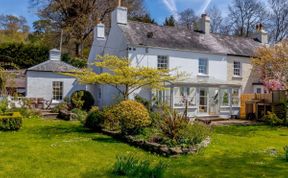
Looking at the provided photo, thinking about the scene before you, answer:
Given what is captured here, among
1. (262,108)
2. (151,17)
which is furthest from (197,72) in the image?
(151,17)

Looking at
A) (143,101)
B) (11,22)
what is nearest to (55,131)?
(143,101)

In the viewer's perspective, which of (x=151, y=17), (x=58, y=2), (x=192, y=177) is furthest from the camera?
(x=151, y=17)

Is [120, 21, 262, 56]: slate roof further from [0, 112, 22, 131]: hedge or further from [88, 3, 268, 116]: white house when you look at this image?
[0, 112, 22, 131]: hedge

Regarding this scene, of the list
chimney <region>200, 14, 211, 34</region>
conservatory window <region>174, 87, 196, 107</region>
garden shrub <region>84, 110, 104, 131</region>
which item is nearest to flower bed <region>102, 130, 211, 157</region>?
garden shrub <region>84, 110, 104, 131</region>

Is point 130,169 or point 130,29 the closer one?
point 130,169

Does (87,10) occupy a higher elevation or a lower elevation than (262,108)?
higher

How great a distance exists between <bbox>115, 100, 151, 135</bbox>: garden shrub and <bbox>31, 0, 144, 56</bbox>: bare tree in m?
31.0

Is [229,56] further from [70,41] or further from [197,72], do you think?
[70,41]

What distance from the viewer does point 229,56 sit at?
94.1ft

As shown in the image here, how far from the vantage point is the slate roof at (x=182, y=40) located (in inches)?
989

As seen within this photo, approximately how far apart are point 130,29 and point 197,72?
6.78 meters

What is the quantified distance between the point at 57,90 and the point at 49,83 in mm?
973

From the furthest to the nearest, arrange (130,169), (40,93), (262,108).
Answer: (40,93) → (262,108) → (130,169)

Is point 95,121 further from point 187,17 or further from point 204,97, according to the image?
point 187,17
